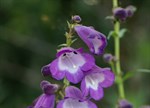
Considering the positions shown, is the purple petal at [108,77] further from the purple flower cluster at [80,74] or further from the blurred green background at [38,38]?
the blurred green background at [38,38]

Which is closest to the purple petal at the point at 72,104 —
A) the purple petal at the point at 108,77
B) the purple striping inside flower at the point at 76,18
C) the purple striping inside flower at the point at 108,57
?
the purple petal at the point at 108,77

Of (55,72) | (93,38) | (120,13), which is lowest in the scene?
(55,72)

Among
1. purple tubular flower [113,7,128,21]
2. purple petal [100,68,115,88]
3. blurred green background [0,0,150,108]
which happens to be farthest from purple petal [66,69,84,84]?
blurred green background [0,0,150,108]

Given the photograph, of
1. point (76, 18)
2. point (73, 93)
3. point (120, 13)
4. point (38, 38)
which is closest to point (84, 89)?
point (73, 93)

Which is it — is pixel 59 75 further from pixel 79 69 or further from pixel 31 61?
pixel 31 61

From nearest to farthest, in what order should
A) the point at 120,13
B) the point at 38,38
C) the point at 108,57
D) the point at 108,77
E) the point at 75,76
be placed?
the point at 75,76 < the point at 108,77 < the point at 120,13 < the point at 108,57 < the point at 38,38

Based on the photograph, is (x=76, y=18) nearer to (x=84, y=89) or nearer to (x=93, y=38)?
(x=93, y=38)
